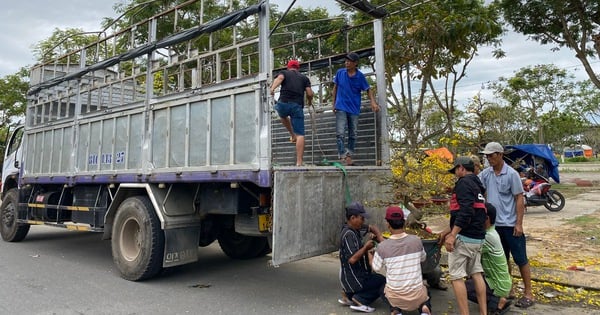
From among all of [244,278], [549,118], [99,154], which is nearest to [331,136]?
[244,278]

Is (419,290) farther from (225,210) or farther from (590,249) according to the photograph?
(590,249)

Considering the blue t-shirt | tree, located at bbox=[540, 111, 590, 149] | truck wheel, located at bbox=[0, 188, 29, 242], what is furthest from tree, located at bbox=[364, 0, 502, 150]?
tree, located at bbox=[540, 111, 590, 149]

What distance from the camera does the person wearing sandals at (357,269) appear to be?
12.7ft

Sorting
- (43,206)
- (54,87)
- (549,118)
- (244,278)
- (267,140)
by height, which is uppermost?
(549,118)

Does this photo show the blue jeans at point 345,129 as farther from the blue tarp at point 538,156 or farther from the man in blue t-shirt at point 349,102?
the blue tarp at point 538,156

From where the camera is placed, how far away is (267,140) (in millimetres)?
3867

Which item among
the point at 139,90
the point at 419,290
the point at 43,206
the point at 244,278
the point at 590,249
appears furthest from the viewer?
the point at 43,206

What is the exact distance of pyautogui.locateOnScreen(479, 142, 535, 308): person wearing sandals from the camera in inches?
156

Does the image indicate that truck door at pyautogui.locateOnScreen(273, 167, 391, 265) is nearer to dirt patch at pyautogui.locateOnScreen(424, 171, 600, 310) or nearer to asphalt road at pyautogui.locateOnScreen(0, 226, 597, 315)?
asphalt road at pyautogui.locateOnScreen(0, 226, 597, 315)

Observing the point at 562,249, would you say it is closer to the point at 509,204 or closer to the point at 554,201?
the point at 509,204

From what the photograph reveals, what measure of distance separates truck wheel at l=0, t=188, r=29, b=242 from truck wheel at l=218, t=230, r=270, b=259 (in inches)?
176

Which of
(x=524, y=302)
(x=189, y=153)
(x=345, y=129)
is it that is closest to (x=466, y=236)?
(x=524, y=302)

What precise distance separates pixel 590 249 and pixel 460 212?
4.23m

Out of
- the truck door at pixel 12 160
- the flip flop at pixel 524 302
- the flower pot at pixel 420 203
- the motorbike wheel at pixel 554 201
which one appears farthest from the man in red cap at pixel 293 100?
the motorbike wheel at pixel 554 201
